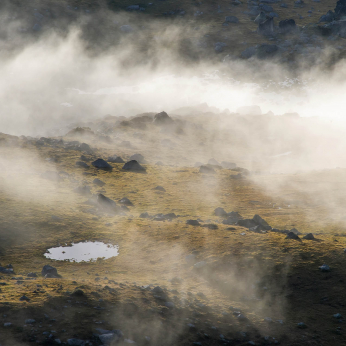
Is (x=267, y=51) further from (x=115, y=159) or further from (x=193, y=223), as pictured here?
(x=193, y=223)

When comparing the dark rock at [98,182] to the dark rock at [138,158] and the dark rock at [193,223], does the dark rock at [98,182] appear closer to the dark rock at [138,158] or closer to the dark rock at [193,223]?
the dark rock at [138,158]

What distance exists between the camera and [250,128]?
92.9m

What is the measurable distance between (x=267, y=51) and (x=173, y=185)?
326 ft

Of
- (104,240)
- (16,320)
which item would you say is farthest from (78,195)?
(16,320)

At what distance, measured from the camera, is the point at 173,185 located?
54406mm

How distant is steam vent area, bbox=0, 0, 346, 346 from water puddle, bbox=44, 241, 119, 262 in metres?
0.20

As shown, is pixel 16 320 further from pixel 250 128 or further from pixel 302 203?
pixel 250 128

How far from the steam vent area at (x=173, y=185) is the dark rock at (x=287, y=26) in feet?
1.59

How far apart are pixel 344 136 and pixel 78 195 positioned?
5967 cm

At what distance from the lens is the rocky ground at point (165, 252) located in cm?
1884

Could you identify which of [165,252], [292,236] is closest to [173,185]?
[165,252]

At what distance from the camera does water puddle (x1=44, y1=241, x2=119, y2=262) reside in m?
29.6

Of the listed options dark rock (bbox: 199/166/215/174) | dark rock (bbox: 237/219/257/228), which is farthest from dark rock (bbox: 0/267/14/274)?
dark rock (bbox: 199/166/215/174)

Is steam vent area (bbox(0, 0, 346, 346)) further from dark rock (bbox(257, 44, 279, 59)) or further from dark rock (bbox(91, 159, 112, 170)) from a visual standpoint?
dark rock (bbox(257, 44, 279, 59))
